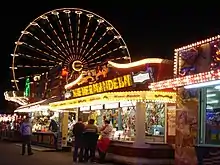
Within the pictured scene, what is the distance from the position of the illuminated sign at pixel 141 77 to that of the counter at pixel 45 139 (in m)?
10.2

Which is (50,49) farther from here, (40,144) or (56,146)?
(56,146)

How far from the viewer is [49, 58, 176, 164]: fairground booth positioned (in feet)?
57.2

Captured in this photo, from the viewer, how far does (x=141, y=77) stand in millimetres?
17641

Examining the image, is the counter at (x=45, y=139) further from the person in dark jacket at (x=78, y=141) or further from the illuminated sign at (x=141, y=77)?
the illuminated sign at (x=141, y=77)

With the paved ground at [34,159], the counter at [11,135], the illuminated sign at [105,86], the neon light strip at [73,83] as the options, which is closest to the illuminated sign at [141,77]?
the illuminated sign at [105,86]

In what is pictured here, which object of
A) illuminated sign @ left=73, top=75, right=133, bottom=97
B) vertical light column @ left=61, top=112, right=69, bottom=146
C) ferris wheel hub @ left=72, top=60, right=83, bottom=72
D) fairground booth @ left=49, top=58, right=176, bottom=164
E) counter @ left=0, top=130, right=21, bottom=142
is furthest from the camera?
counter @ left=0, top=130, right=21, bottom=142

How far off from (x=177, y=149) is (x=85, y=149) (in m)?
4.89

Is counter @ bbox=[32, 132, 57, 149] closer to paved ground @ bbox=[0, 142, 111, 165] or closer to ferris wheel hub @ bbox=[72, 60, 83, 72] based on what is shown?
ferris wheel hub @ bbox=[72, 60, 83, 72]

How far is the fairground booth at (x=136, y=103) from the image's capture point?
17422 millimetres

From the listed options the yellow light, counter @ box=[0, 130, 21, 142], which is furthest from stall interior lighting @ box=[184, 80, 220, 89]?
counter @ box=[0, 130, 21, 142]

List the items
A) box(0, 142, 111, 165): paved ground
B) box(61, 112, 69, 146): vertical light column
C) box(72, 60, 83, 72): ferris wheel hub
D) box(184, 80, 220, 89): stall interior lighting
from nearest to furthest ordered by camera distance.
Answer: box(184, 80, 220, 89): stall interior lighting, box(0, 142, 111, 165): paved ground, box(61, 112, 69, 146): vertical light column, box(72, 60, 83, 72): ferris wheel hub

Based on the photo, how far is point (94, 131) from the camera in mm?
18797

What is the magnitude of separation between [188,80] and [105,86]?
690cm

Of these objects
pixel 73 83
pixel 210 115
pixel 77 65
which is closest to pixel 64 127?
pixel 73 83
